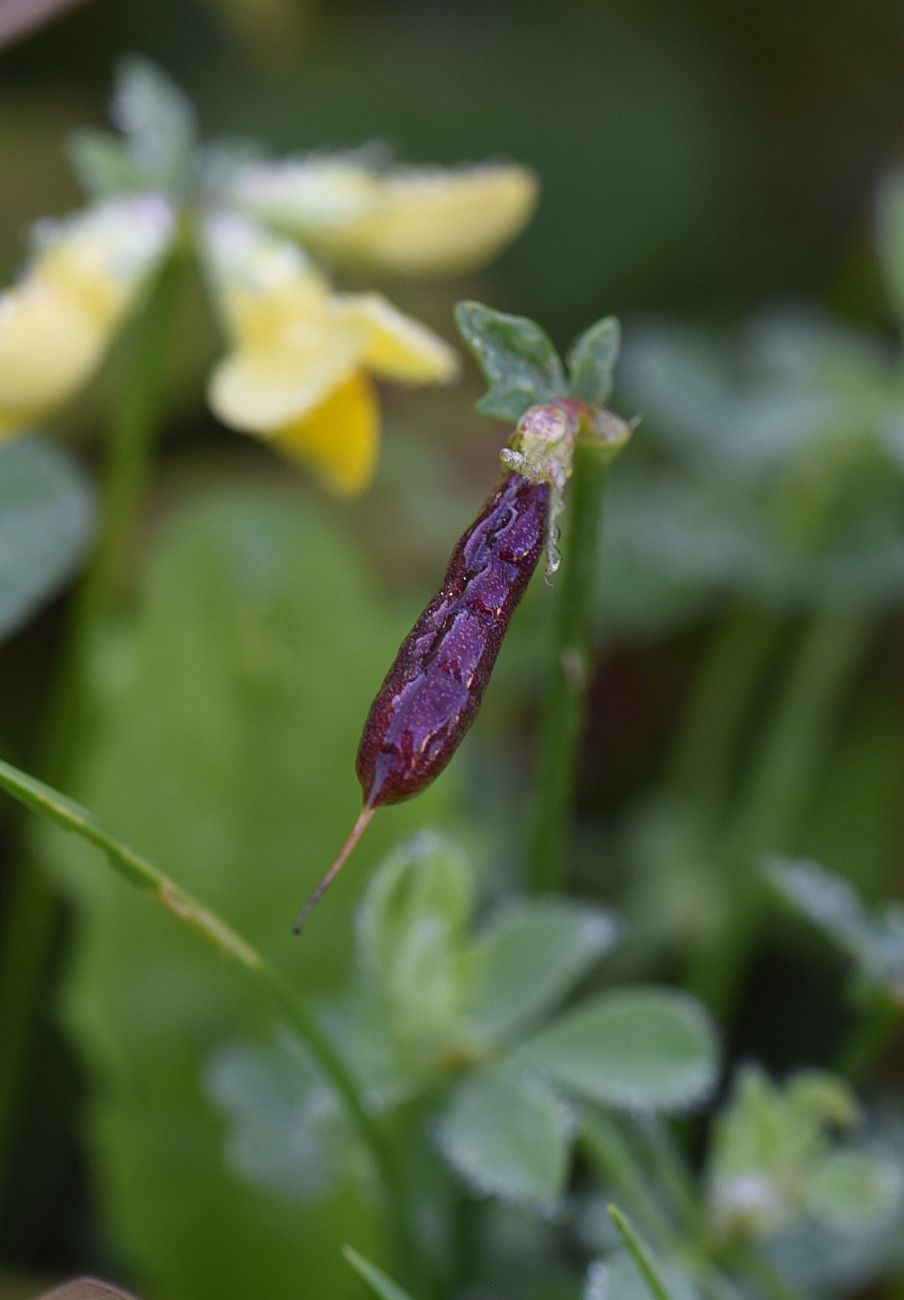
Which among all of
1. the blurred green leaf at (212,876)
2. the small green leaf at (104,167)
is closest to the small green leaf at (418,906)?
the blurred green leaf at (212,876)

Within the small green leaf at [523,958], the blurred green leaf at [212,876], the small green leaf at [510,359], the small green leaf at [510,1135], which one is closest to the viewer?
the small green leaf at [510,359]

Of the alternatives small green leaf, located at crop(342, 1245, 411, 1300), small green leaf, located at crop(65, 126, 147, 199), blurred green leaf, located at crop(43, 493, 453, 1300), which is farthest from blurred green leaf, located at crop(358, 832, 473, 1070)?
small green leaf, located at crop(65, 126, 147, 199)

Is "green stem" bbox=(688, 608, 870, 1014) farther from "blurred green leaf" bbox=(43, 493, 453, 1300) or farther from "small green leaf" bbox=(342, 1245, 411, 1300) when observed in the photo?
"small green leaf" bbox=(342, 1245, 411, 1300)

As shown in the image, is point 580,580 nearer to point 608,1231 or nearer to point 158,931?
point 608,1231

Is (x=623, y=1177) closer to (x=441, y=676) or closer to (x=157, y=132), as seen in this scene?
(x=441, y=676)

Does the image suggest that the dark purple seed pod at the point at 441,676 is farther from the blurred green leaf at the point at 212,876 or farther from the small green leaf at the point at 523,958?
the blurred green leaf at the point at 212,876

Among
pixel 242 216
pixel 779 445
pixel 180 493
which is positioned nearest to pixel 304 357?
pixel 242 216
